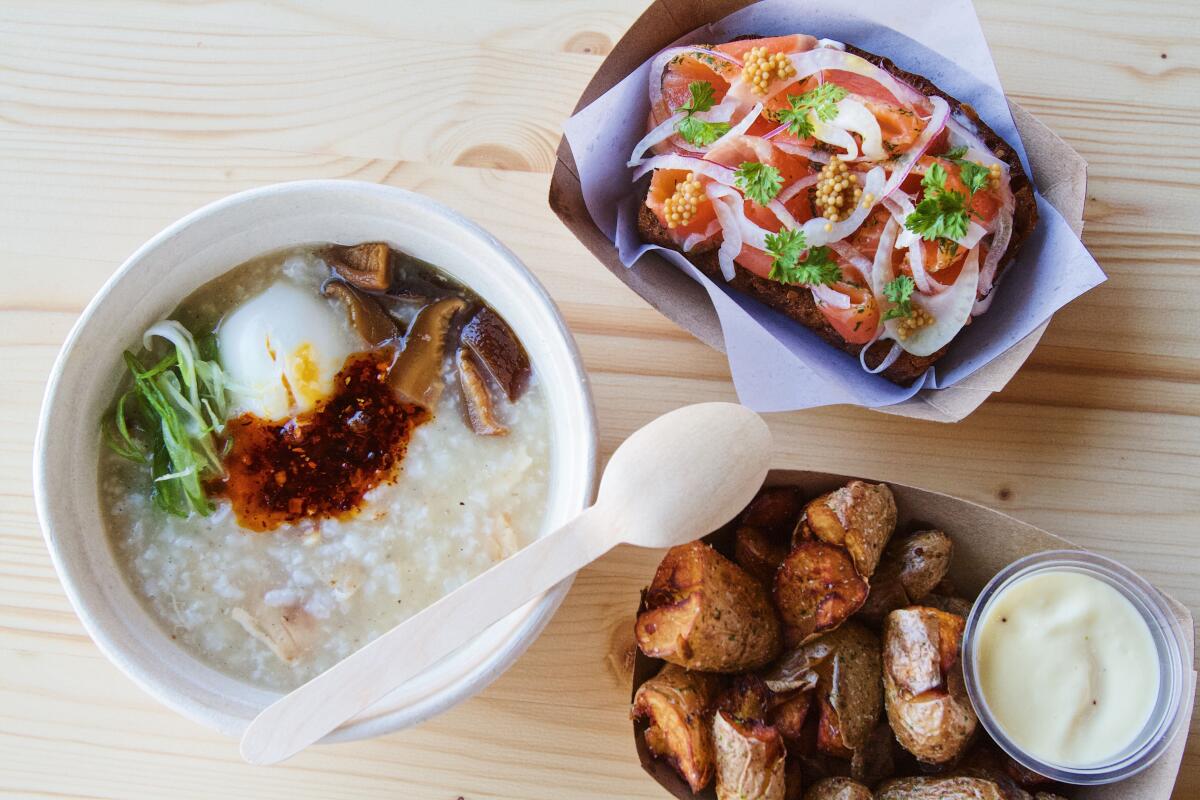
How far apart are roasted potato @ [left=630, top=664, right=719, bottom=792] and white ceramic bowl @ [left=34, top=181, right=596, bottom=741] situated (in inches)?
9.1

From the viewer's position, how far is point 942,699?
1298 mm

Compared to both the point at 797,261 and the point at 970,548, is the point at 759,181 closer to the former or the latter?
the point at 797,261

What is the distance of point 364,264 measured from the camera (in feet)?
4.54

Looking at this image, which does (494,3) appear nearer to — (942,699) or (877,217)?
(877,217)

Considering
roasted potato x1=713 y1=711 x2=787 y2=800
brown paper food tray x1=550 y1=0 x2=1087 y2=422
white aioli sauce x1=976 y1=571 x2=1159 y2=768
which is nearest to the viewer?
roasted potato x1=713 y1=711 x2=787 y2=800

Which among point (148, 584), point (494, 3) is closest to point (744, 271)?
point (494, 3)

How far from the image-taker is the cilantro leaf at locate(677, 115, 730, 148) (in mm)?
1475

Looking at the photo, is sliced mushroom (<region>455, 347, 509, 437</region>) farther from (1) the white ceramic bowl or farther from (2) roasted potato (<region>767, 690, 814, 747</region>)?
(2) roasted potato (<region>767, 690, 814, 747</region>)

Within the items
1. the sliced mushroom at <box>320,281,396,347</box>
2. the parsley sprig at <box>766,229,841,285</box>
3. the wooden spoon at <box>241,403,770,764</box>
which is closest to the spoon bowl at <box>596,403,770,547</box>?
the wooden spoon at <box>241,403,770,764</box>

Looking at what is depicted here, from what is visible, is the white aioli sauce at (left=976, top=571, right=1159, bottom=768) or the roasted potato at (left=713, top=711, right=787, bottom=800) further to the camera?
the white aioli sauce at (left=976, top=571, right=1159, bottom=768)

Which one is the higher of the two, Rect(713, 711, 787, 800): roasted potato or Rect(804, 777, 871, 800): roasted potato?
Rect(713, 711, 787, 800): roasted potato

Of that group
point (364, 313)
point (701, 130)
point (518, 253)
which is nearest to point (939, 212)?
point (701, 130)

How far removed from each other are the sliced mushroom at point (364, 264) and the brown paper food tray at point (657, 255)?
0.27 metres

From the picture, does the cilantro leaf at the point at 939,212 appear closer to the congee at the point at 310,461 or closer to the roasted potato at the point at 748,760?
the congee at the point at 310,461
